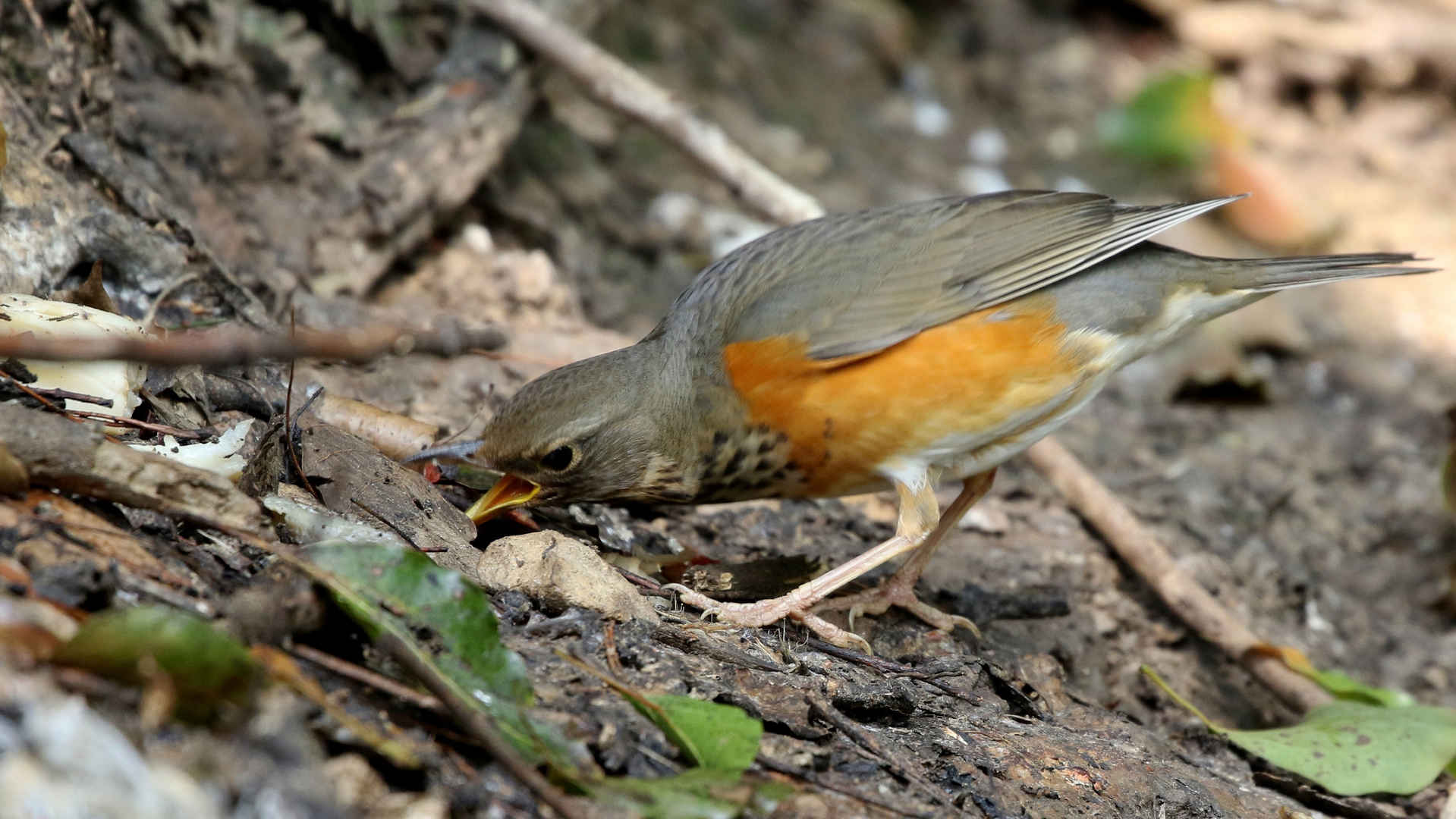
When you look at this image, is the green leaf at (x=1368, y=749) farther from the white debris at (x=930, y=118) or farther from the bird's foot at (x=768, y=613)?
the white debris at (x=930, y=118)

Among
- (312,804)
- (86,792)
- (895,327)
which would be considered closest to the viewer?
(86,792)

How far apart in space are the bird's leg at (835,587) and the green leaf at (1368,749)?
1.24 meters

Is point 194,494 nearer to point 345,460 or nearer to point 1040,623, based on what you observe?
point 345,460

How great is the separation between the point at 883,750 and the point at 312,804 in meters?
1.44

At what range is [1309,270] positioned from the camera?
15.6 ft

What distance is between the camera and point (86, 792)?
2.06 metres

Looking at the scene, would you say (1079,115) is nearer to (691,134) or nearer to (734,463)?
(691,134)

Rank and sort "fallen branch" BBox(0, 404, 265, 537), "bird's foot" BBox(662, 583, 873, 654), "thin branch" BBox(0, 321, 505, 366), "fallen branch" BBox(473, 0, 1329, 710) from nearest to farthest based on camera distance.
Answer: "thin branch" BBox(0, 321, 505, 366)
"fallen branch" BBox(0, 404, 265, 537)
"bird's foot" BBox(662, 583, 873, 654)
"fallen branch" BBox(473, 0, 1329, 710)

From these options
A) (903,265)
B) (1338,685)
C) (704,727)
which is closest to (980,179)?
(903,265)

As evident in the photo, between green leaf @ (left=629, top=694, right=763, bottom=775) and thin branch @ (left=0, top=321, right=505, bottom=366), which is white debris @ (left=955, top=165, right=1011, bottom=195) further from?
thin branch @ (left=0, top=321, right=505, bottom=366)

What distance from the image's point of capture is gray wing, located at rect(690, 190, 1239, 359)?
4469 millimetres

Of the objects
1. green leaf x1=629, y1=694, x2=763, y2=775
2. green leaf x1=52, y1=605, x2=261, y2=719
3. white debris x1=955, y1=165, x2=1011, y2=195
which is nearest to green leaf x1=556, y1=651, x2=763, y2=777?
green leaf x1=629, y1=694, x2=763, y2=775

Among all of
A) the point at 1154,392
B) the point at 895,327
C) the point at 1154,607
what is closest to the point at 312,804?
the point at 895,327

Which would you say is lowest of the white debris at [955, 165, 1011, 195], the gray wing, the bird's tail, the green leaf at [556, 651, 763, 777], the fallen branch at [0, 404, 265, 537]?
the fallen branch at [0, 404, 265, 537]
